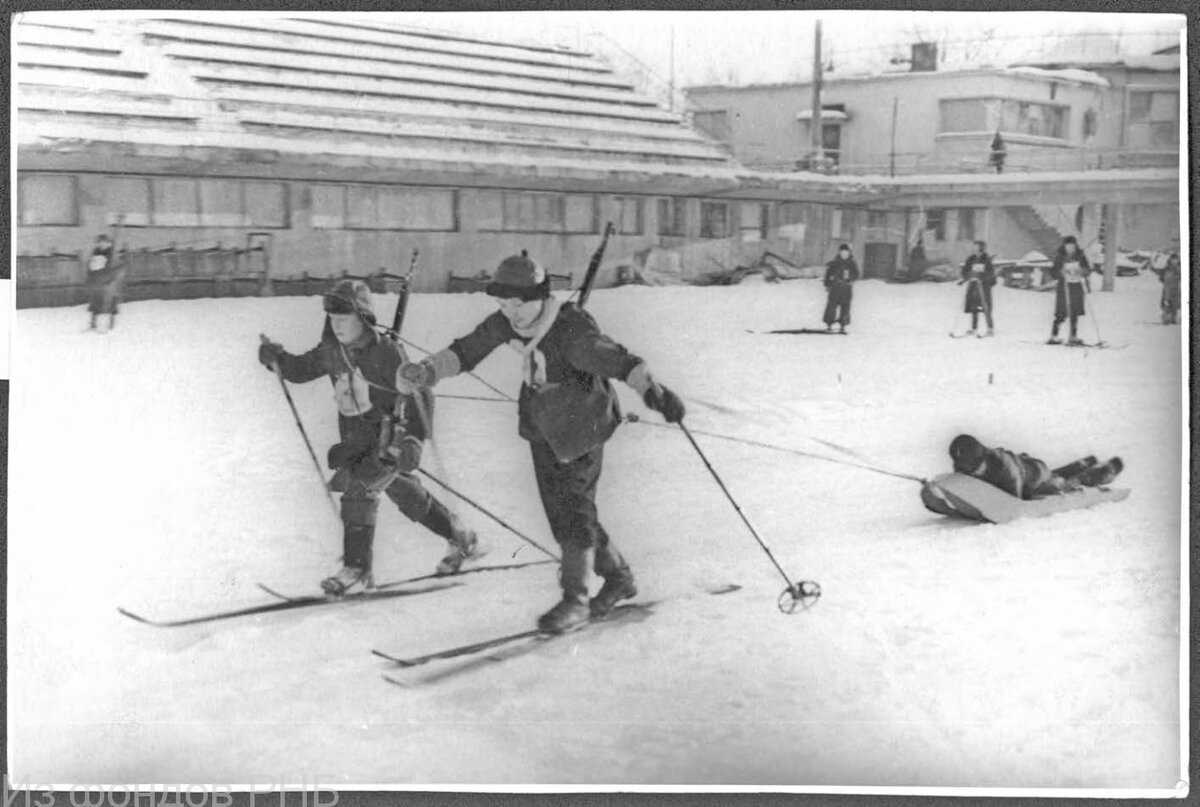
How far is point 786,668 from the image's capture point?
3734 millimetres

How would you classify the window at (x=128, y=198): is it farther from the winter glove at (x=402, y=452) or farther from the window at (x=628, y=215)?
the window at (x=628, y=215)

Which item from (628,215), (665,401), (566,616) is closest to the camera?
(665,401)

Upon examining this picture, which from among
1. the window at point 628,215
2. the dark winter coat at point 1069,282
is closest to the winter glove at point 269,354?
the window at point 628,215

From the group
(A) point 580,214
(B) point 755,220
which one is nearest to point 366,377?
(A) point 580,214

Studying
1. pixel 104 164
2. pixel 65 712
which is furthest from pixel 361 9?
pixel 65 712

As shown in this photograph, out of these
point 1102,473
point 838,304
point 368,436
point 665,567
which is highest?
point 838,304

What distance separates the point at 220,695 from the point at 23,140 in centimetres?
156

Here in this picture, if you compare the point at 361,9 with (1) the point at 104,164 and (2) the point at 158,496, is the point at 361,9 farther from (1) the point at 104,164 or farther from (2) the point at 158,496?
(2) the point at 158,496

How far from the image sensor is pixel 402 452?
374cm

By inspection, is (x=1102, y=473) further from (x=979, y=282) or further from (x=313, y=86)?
(x=313, y=86)

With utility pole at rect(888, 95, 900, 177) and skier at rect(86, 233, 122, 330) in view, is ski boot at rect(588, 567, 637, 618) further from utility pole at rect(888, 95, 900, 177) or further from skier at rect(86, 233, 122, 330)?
skier at rect(86, 233, 122, 330)

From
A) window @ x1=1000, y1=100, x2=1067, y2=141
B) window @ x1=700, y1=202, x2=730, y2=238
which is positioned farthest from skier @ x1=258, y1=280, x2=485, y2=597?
window @ x1=1000, y1=100, x2=1067, y2=141

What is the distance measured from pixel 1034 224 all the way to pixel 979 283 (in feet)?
0.73

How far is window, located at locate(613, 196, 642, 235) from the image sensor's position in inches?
150
